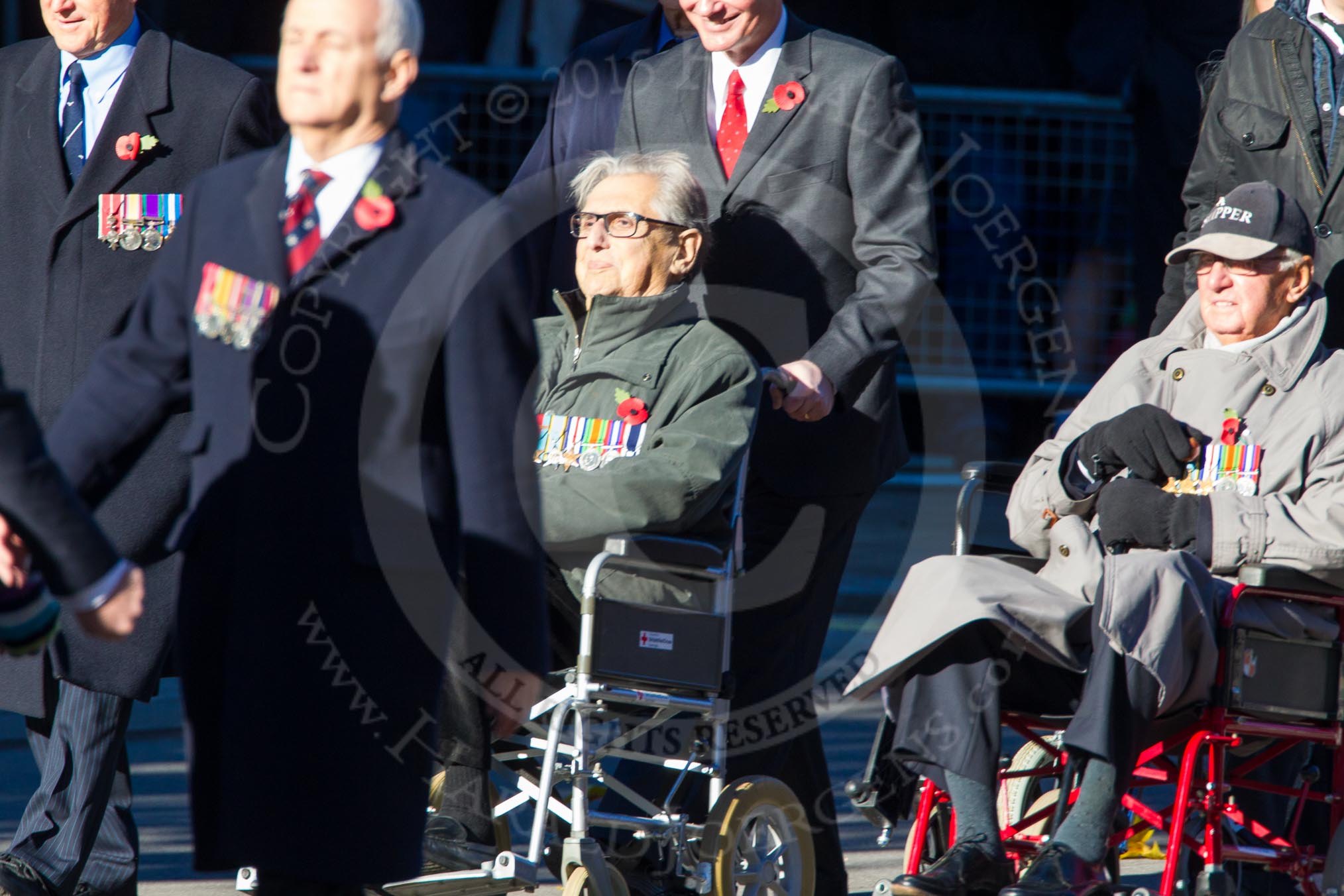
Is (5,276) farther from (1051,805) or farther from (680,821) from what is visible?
(1051,805)

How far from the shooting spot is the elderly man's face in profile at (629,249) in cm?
446

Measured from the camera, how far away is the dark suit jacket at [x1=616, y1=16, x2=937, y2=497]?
14.9 feet

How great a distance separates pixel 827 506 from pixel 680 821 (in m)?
0.84

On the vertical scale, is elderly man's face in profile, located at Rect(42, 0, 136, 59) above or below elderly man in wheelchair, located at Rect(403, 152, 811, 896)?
above

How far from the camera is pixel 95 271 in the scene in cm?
423

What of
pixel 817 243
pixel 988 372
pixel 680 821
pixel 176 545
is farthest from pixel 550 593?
pixel 988 372

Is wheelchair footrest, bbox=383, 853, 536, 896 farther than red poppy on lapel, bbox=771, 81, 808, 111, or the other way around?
red poppy on lapel, bbox=771, 81, 808, 111

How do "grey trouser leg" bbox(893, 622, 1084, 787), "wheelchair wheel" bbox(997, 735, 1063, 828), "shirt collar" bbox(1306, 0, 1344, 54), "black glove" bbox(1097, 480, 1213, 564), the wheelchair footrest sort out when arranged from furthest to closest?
"shirt collar" bbox(1306, 0, 1344, 54) < "wheelchair wheel" bbox(997, 735, 1063, 828) < "black glove" bbox(1097, 480, 1213, 564) < "grey trouser leg" bbox(893, 622, 1084, 787) < the wheelchair footrest

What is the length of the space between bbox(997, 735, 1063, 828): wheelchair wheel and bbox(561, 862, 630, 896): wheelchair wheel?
1.34m

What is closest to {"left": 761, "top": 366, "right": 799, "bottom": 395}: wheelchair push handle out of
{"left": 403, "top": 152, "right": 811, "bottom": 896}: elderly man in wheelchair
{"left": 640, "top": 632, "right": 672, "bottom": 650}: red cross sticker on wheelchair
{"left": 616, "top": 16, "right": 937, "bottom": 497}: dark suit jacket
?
{"left": 403, "top": 152, "right": 811, "bottom": 896}: elderly man in wheelchair

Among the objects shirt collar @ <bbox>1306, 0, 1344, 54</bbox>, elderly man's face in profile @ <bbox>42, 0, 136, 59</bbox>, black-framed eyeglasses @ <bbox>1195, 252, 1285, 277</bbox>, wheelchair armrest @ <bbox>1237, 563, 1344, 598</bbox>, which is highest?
shirt collar @ <bbox>1306, 0, 1344, 54</bbox>

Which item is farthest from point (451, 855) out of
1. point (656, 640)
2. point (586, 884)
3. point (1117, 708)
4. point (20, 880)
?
point (1117, 708)

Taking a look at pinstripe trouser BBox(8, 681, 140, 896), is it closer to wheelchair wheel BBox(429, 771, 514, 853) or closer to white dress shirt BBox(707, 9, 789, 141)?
wheelchair wheel BBox(429, 771, 514, 853)

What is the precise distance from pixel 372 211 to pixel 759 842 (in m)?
2.13
